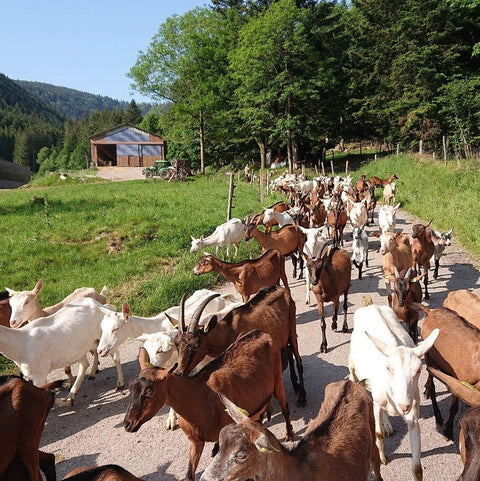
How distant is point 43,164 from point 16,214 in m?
92.0

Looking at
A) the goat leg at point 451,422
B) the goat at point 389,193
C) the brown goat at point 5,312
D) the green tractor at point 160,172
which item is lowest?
the goat leg at point 451,422

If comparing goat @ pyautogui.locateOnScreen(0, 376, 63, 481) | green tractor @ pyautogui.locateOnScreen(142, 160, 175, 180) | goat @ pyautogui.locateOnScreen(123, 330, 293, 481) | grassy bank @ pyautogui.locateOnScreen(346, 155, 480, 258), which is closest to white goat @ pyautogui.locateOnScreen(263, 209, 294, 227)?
grassy bank @ pyautogui.locateOnScreen(346, 155, 480, 258)

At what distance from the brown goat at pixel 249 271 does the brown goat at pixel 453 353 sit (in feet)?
11.9

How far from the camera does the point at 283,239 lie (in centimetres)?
1150

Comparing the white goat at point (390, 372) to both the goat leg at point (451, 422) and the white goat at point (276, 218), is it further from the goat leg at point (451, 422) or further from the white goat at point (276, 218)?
the white goat at point (276, 218)

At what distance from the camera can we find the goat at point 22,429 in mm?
3838

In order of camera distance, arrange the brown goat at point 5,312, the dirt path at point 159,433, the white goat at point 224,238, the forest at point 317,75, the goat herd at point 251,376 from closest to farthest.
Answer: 1. the goat herd at point 251,376
2. the dirt path at point 159,433
3. the brown goat at point 5,312
4. the white goat at point 224,238
5. the forest at point 317,75

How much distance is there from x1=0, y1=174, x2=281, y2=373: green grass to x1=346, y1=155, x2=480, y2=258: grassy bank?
7.32 meters

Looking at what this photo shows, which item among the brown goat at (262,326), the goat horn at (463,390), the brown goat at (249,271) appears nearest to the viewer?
the goat horn at (463,390)

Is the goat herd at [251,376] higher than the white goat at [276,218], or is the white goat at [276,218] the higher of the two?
the white goat at [276,218]

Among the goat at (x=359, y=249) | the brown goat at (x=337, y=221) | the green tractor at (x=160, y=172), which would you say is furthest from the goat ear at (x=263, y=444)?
the green tractor at (x=160, y=172)

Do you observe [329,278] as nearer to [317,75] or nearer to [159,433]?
[159,433]

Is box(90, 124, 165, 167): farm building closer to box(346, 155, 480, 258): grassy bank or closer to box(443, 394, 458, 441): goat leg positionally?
box(346, 155, 480, 258): grassy bank

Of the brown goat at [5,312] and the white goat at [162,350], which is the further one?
the brown goat at [5,312]
